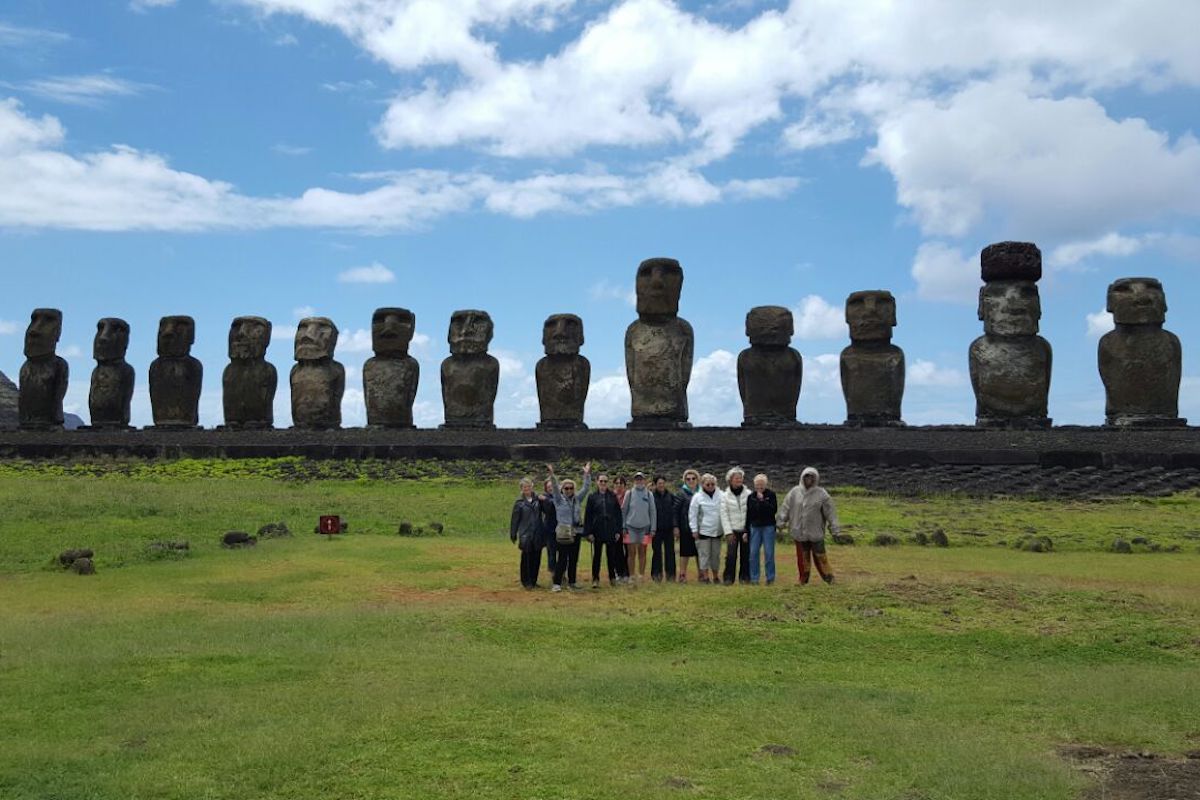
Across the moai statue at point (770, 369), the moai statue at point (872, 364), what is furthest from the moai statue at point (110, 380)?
the moai statue at point (872, 364)

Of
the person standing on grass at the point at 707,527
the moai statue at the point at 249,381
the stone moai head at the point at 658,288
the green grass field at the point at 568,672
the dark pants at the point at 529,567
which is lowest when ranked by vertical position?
the green grass field at the point at 568,672

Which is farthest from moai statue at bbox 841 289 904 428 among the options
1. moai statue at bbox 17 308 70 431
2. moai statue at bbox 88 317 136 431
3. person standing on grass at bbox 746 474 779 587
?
moai statue at bbox 17 308 70 431

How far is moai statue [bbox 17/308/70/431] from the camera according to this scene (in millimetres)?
31672

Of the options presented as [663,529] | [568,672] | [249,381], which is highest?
[249,381]

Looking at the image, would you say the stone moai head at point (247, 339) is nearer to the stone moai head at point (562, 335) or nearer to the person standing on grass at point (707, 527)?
the stone moai head at point (562, 335)

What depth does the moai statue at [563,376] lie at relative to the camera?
1032 inches

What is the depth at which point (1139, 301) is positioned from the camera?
22766mm

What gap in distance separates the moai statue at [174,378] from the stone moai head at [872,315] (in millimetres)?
15465

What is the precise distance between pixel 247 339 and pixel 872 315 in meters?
13.9

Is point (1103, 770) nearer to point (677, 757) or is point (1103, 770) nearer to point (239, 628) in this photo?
point (677, 757)

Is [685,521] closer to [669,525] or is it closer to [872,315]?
[669,525]

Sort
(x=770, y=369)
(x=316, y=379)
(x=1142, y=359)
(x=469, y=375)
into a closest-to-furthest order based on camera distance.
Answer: (x=1142, y=359) < (x=770, y=369) < (x=469, y=375) < (x=316, y=379)

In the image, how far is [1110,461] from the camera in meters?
19.2

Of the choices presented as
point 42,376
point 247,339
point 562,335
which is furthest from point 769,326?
point 42,376
